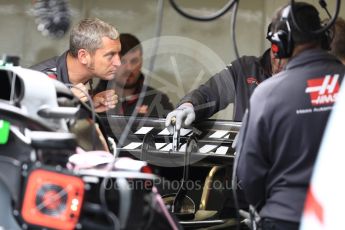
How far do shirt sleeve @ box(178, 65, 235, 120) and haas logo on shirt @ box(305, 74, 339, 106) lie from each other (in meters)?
1.76

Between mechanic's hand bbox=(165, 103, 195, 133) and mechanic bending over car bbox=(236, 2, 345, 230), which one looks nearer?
mechanic bending over car bbox=(236, 2, 345, 230)

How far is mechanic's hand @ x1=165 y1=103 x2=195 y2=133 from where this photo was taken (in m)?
4.68

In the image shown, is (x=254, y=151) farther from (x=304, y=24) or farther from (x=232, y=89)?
(x=232, y=89)

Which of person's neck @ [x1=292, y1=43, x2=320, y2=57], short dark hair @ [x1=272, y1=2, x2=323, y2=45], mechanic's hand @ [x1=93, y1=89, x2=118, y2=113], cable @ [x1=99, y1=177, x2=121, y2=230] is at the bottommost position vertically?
mechanic's hand @ [x1=93, y1=89, x2=118, y2=113]

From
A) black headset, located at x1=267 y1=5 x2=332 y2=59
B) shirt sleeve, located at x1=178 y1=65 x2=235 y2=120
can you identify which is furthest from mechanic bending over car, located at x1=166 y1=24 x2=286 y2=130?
black headset, located at x1=267 y1=5 x2=332 y2=59

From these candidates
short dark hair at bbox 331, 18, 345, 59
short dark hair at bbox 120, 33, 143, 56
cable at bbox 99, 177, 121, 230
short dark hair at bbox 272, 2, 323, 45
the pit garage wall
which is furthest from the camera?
the pit garage wall

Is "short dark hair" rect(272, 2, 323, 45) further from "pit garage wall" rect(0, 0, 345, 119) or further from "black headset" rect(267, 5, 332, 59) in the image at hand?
"pit garage wall" rect(0, 0, 345, 119)

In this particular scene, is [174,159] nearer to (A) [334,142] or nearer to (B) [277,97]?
(B) [277,97]

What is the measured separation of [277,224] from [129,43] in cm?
322

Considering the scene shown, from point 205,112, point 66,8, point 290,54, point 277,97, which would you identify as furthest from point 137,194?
point 66,8

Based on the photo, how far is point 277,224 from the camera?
3.31m

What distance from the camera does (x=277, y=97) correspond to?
327cm

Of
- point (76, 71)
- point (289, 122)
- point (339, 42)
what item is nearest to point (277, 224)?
point (289, 122)

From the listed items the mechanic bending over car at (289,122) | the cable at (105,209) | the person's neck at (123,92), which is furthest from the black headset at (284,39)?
the person's neck at (123,92)
